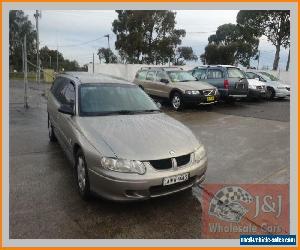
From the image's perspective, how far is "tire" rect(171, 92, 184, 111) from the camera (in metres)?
11.4

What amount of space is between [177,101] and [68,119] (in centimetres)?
715

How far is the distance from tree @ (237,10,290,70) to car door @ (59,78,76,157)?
24760mm

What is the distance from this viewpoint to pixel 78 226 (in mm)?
3502

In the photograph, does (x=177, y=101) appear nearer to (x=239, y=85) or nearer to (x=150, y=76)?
(x=150, y=76)

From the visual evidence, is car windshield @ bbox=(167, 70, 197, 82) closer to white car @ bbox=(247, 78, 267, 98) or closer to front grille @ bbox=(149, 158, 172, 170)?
white car @ bbox=(247, 78, 267, 98)

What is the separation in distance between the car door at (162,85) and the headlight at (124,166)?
8533 mm

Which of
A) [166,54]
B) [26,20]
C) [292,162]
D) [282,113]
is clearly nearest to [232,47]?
[166,54]

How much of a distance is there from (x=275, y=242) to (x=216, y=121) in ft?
20.8

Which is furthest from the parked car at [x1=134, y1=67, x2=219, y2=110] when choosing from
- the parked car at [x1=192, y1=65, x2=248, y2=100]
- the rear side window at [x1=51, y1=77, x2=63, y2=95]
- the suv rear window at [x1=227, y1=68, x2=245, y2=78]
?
the rear side window at [x1=51, y1=77, x2=63, y2=95]

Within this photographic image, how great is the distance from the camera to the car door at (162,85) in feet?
39.5

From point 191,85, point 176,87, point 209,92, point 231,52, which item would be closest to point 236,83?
point 209,92

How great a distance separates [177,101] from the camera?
38.0 feet

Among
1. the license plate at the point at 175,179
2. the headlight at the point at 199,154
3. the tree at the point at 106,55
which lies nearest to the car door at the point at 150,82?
the headlight at the point at 199,154

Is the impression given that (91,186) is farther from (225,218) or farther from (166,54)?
(166,54)
